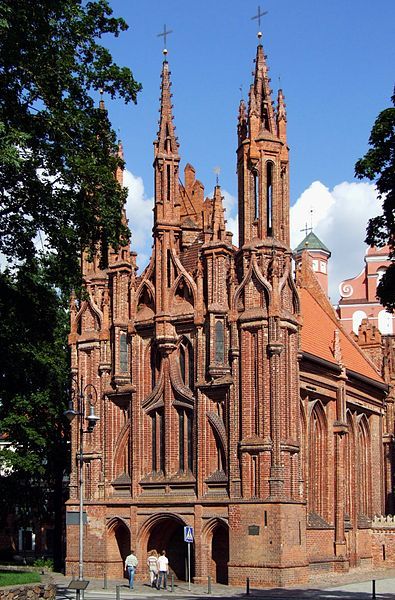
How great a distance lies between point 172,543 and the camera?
41.2 m

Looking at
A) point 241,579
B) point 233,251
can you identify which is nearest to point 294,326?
point 233,251

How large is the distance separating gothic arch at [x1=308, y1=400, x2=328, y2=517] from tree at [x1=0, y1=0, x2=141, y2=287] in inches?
702

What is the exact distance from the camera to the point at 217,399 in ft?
129

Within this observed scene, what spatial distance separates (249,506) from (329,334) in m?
Result: 14.8

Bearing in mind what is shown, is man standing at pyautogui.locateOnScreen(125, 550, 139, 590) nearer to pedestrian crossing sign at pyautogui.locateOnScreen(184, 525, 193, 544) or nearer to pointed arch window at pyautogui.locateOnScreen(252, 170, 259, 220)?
pedestrian crossing sign at pyautogui.locateOnScreen(184, 525, 193, 544)

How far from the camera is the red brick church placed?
37625 mm

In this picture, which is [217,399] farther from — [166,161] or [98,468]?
[166,161]

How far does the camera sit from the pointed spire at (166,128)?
42.8m

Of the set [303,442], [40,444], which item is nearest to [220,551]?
[303,442]

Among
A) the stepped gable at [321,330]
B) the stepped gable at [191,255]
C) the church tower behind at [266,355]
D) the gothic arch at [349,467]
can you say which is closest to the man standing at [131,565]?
the church tower behind at [266,355]

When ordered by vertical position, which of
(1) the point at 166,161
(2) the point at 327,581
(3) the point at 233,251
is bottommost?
(2) the point at 327,581

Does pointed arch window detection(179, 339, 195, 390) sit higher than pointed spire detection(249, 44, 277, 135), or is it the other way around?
pointed spire detection(249, 44, 277, 135)

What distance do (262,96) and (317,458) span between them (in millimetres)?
15588

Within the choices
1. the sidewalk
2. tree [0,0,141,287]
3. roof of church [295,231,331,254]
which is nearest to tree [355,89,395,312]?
tree [0,0,141,287]
